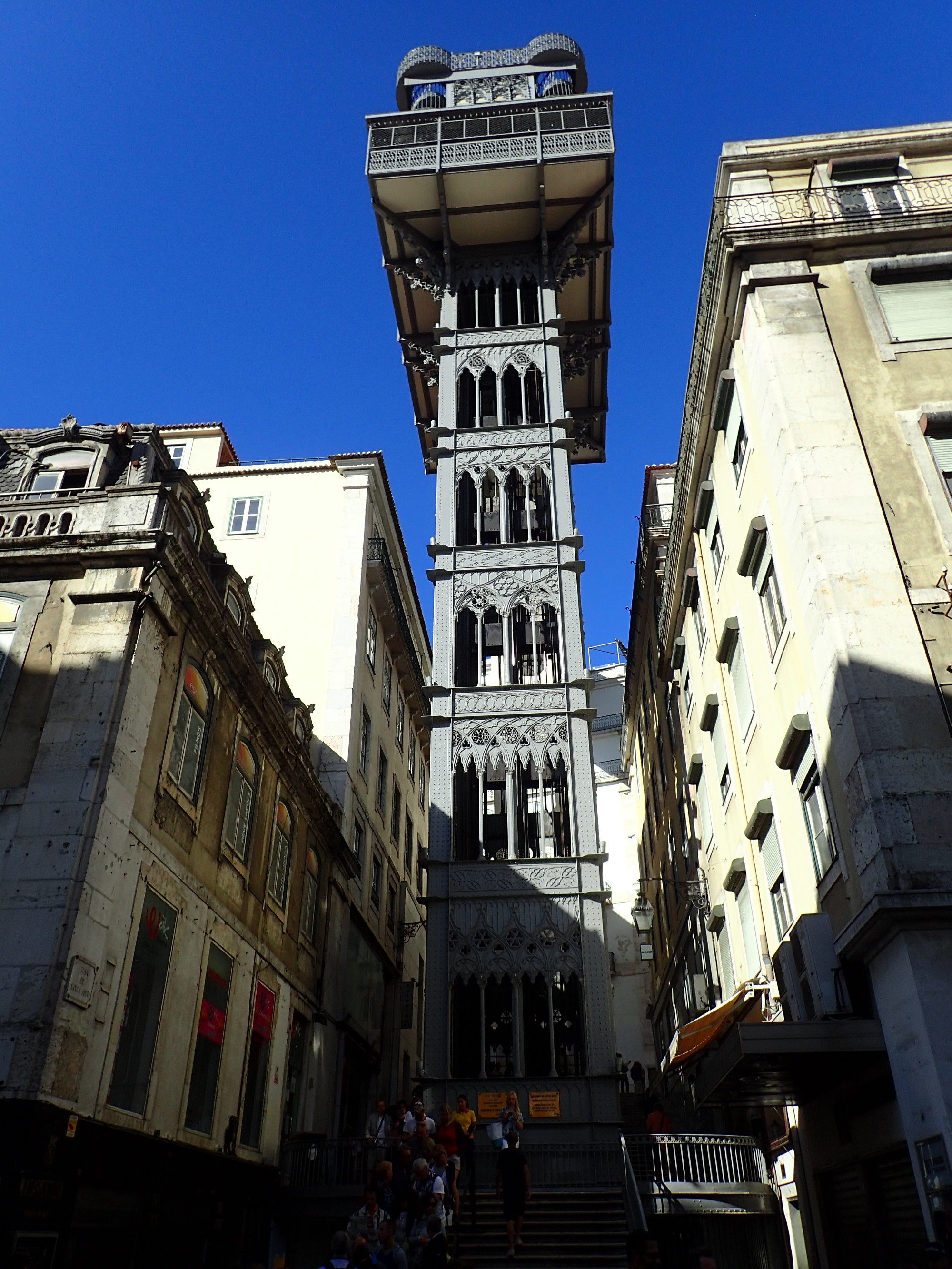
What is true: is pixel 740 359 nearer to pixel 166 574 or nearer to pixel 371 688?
pixel 166 574

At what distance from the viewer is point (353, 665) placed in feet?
96.4

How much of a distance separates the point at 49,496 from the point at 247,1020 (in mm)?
10289

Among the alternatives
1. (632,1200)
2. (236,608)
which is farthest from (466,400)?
(632,1200)

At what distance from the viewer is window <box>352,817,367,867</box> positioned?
96.1 feet

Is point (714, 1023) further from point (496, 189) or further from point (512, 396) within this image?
point (496, 189)

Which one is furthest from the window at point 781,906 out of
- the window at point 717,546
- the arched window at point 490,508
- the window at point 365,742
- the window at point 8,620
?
the arched window at point 490,508

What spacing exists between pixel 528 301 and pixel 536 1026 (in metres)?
25.5

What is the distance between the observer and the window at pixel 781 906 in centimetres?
1770

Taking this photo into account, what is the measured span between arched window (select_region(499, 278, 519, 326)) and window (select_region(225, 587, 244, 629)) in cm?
1936

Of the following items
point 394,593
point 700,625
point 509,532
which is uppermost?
point 394,593

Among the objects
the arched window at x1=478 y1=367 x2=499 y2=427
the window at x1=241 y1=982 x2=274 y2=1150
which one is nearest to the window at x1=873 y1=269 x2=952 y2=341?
the arched window at x1=478 y1=367 x2=499 y2=427

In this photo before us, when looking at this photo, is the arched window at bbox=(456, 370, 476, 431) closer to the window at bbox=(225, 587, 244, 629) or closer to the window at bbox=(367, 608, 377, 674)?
the window at bbox=(367, 608, 377, 674)

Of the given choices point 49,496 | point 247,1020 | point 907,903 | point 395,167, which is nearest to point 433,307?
point 395,167

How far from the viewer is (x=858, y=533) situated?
15453mm
